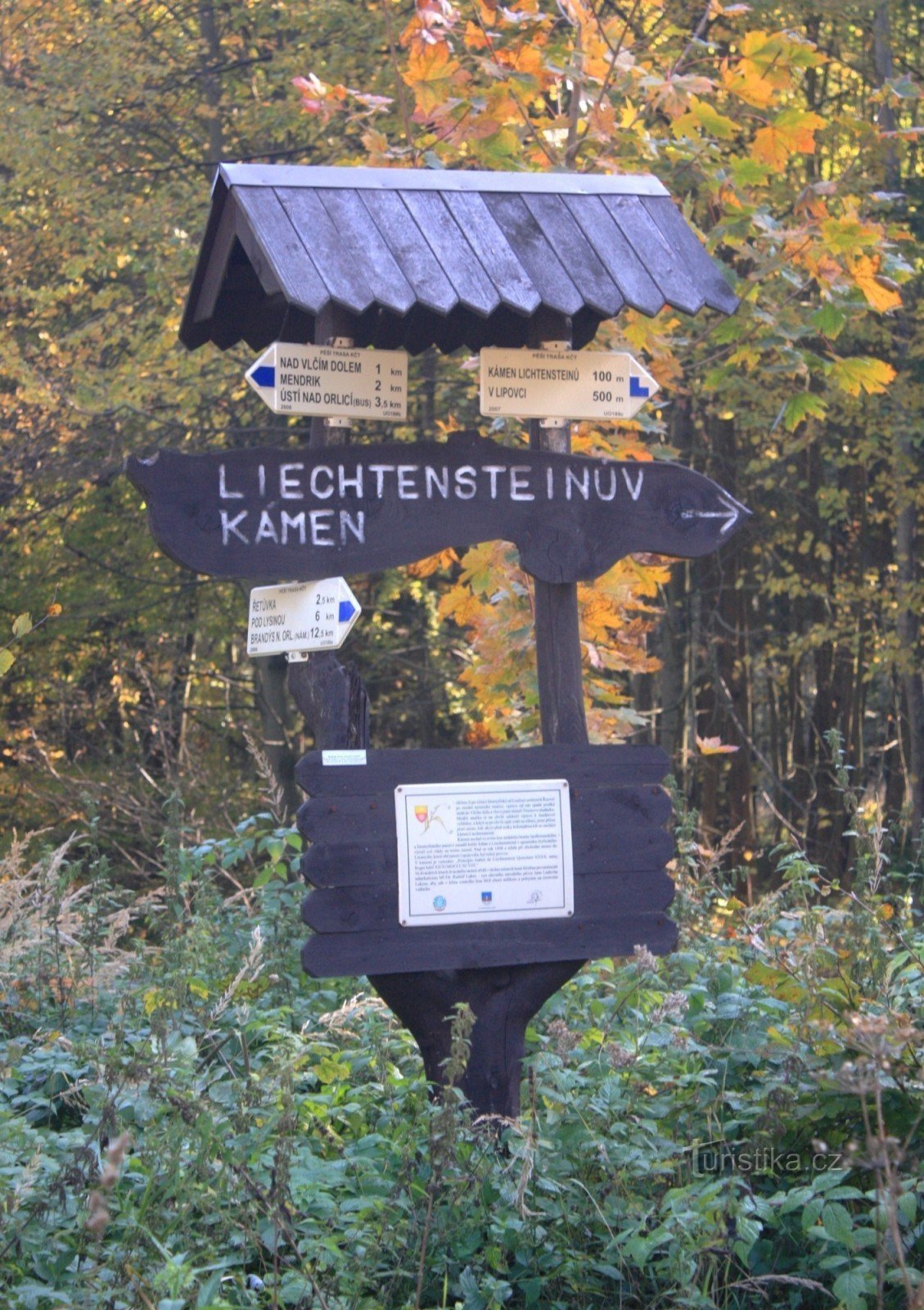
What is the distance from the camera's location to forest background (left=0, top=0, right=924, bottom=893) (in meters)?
11.2

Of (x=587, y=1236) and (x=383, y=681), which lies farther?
(x=383, y=681)

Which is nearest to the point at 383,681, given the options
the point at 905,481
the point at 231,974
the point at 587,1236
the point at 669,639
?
the point at 669,639

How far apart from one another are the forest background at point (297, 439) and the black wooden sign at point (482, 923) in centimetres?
319

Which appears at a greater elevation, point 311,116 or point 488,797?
point 311,116

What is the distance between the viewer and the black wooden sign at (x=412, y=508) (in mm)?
3914

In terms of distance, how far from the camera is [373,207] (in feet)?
13.5

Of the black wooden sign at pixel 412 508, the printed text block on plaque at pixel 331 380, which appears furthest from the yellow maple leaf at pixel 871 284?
the printed text block on plaque at pixel 331 380

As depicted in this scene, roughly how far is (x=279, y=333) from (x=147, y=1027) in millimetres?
2397

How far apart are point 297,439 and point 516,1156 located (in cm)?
985

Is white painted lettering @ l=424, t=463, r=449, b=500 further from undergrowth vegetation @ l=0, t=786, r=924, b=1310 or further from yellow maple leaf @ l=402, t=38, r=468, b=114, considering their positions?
yellow maple leaf @ l=402, t=38, r=468, b=114

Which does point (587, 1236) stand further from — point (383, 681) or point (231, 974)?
point (383, 681)

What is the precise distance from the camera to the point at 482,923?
12.8 feet

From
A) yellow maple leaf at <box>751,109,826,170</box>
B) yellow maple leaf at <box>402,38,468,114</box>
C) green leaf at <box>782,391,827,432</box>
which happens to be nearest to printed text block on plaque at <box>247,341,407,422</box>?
green leaf at <box>782,391,827,432</box>

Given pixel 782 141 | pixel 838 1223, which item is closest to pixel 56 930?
pixel 838 1223
